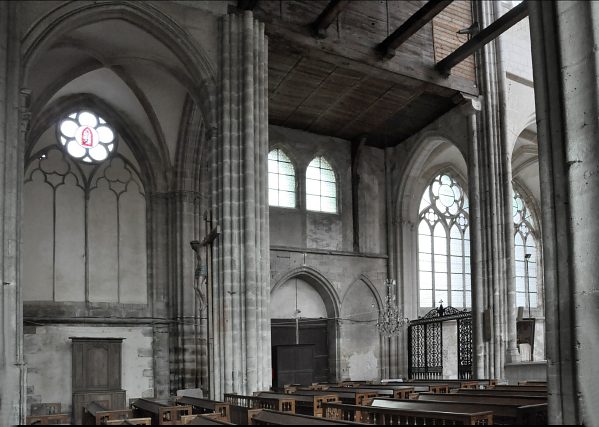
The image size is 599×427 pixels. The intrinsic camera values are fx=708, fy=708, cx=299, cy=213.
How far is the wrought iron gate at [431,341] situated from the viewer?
71.4ft

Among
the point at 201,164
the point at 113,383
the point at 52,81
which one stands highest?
the point at 52,81

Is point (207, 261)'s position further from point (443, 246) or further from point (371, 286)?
point (443, 246)

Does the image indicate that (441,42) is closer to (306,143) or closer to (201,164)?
(306,143)

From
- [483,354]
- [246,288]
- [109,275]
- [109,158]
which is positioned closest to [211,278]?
[246,288]

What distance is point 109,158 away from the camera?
805 inches

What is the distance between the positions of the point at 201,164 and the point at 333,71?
182 inches

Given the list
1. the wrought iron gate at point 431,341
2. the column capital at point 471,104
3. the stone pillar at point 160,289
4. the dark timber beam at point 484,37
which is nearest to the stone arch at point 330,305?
the wrought iron gate at point 431,341

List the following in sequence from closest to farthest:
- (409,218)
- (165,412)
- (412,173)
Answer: (165,412) < (412,173) < (409,218)

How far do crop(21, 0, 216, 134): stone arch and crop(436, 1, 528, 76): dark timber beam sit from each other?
7.40 meters

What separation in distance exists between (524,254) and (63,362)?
19141mm

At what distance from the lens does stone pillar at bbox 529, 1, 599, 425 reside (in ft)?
20.4


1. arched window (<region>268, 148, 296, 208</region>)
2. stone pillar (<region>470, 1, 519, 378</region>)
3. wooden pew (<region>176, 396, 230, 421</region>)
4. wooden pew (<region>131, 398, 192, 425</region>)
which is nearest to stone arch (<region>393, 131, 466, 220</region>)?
stone pillar (<region>470, 1, 519, 378</region>)

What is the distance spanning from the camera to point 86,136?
20172mm

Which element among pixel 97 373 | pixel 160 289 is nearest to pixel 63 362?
pixel 97 373
